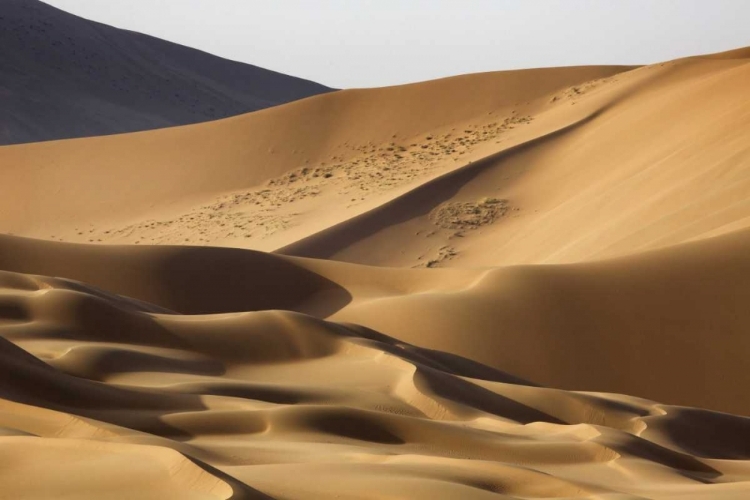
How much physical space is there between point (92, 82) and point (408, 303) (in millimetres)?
61282

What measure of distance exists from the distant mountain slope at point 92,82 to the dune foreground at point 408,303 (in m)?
30.4

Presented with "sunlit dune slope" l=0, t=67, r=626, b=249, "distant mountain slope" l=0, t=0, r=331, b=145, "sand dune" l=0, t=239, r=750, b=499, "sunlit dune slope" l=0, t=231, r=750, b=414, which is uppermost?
"distant mountain slope" l=0, t=0, r=331, b=145

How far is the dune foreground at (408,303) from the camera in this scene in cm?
526

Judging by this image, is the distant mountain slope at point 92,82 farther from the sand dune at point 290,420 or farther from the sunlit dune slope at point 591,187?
the sand dune at point 290,420

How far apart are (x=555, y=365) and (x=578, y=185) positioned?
12.5 m

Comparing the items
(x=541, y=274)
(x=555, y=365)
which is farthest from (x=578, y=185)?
(x=555, y=365)

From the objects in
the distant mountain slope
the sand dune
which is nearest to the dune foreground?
the sand dune

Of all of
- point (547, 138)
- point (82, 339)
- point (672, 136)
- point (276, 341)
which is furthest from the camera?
point (547, 138)

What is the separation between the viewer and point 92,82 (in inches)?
2820

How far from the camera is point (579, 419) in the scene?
856 cm

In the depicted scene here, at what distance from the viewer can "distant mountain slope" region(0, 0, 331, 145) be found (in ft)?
211

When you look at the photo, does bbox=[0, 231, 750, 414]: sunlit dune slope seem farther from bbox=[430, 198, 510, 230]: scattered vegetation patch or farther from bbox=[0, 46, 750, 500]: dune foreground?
bbox=[430, 198, 510, 230]: scattered vegetation patch

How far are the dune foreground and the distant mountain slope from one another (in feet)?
99.6

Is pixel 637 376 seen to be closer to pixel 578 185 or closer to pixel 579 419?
pixel 579 419
